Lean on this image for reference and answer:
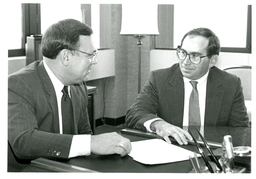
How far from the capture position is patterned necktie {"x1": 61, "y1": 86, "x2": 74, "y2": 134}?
2062 mm

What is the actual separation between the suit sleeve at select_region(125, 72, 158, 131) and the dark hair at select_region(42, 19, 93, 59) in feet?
1.86

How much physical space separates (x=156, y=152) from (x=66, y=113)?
0.65 metres

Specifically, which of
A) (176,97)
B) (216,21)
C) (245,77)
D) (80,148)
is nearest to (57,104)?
(80,148)

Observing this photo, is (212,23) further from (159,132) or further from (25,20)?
(159,132)

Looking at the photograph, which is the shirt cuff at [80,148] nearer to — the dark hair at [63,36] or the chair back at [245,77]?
the dark hair at [63,36]

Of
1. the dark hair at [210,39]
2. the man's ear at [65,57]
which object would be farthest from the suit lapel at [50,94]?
the dark hair at [210,39]

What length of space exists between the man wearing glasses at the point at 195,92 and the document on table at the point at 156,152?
63 centimetres

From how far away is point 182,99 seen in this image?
100 inches

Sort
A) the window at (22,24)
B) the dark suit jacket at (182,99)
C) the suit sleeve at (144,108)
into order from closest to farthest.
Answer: the suit sleeve at (144,108)
the dark suit jacket at (182,99)
the window at (22,24)

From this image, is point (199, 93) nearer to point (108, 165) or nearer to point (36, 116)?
point (36, 116)

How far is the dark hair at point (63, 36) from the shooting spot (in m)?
2.04

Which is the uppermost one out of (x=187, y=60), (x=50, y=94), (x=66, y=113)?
(x=187, y=60)

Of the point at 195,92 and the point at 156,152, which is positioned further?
the point at 195,92

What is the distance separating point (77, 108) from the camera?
2182mm
